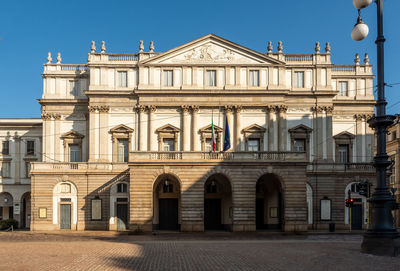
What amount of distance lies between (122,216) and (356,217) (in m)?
22.6

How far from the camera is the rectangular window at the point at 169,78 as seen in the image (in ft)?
148

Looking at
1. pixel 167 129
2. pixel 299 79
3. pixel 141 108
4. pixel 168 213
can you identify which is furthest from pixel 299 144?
pixel 141 108

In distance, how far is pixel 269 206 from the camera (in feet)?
141

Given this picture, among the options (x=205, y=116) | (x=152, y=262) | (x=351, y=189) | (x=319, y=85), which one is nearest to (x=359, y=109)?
(x=319, y=85)

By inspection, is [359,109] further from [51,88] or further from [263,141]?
[51,88]

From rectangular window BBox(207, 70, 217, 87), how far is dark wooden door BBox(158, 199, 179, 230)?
1197 centimetres

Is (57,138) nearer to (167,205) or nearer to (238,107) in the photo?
(167,205)

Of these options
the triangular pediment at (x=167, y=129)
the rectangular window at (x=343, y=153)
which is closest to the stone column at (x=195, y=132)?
the triangular pediment at (x=167, y=129)

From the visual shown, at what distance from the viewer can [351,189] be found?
4481 cm

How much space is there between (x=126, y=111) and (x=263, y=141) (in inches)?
541

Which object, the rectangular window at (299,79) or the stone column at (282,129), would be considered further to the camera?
the rectangular window at (299,79)

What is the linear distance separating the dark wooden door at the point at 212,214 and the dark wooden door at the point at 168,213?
278cm

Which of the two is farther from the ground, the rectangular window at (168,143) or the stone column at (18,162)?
the rectangular window at (168,143)

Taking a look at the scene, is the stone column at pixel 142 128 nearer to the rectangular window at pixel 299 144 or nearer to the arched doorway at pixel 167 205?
the arched doorway at pixel 167 205
